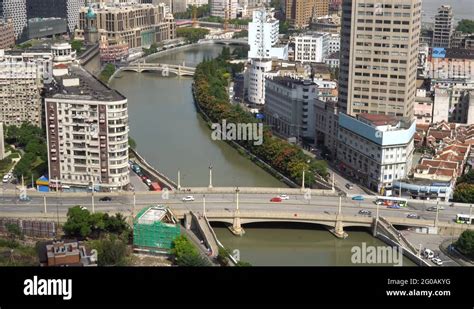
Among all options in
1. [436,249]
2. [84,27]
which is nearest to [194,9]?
[84,27]

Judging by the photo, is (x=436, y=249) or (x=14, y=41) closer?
(x=436, y=249)

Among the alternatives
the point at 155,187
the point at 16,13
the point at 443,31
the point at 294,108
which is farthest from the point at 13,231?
the point at 16,13

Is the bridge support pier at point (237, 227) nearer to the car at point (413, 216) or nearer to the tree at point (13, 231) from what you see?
the car at point (413, 216)

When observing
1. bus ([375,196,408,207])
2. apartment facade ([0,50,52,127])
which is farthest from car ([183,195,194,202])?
apartment facade ([0,50,52,127])

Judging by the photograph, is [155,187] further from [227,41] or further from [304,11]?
[304,11]
